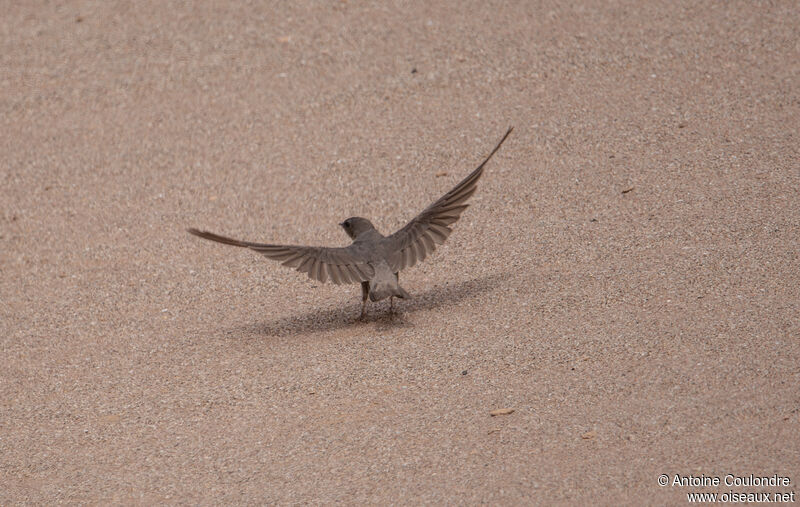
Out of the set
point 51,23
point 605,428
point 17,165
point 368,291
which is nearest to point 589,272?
point 368,291

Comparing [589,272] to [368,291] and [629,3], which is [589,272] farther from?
[629,3]

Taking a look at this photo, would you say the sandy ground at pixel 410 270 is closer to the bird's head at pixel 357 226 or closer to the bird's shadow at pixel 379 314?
the bird's shadow at pixel 379 314

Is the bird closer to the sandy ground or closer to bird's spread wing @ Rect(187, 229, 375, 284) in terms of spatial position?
bird's spread wing @ Rect(187, 229, 375, 284)

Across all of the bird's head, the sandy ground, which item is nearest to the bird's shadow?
the sandy ground

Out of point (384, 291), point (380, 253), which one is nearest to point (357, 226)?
point (380, 253)

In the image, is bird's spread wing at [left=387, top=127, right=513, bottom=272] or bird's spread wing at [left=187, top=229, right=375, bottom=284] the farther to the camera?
bird's spread wing at [left=387, top=127, right=513, bottom=272]

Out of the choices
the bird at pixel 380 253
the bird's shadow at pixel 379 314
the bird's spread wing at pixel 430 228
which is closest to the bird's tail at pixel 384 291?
the bird at pixel 380 253

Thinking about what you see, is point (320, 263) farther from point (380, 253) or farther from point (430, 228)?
point (430, 228)
